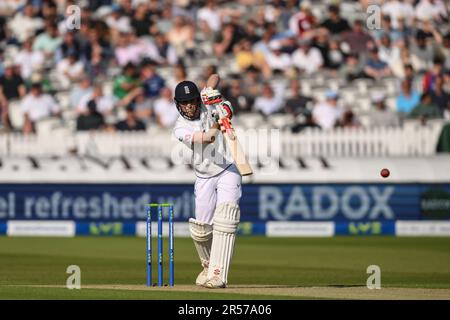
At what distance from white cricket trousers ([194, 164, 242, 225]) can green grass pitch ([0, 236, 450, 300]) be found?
2.57ft

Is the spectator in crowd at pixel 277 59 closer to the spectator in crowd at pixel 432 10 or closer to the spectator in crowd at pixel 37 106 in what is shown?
the spectator in crowd at pixel 432 10

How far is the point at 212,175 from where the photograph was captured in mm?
12758

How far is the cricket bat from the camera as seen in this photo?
40.4 feet

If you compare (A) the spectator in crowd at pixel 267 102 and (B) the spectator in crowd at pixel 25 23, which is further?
(B) the spectator in crowd at pixel 25 23

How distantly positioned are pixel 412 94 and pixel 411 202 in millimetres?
2446

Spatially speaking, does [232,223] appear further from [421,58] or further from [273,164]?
[421,58]

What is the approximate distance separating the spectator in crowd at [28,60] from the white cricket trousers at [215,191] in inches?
536

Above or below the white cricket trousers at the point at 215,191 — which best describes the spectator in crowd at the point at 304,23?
above

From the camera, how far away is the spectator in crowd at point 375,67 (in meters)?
24.6

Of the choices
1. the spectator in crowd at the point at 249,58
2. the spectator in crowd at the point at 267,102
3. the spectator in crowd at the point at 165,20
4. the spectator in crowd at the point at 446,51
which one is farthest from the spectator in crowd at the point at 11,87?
the spectator in crowd at the point at 446,51

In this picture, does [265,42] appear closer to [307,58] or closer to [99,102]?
[307,58]

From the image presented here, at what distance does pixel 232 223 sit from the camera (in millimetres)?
12633

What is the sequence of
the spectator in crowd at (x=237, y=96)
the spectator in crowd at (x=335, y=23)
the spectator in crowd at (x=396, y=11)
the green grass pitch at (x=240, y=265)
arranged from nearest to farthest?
the green grass pitch at (x=240, y=265), the spectator in crowd at (x=237, y=96), the spectator in crowd at (x=396, y=11), the spectator in crowd at (x=335, y=23)
